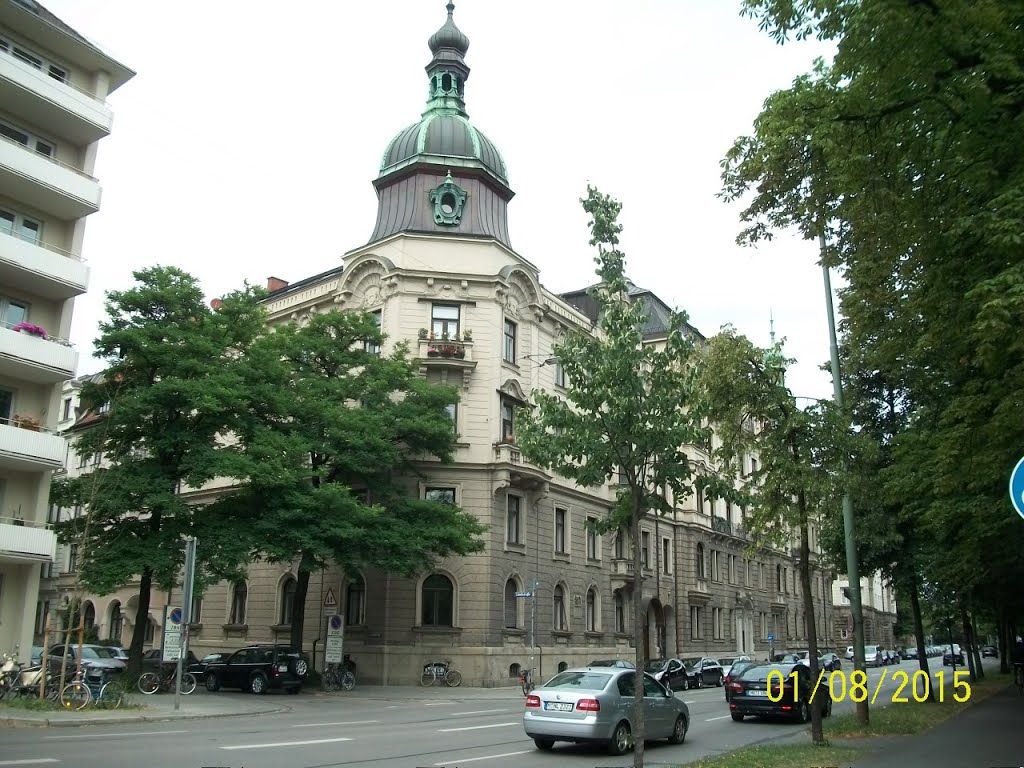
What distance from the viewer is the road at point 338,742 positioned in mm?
13070

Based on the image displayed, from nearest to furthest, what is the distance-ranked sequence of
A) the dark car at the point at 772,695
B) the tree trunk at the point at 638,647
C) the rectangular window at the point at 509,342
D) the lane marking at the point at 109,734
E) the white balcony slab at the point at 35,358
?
the tree trunk at the point at 638,647, the lane marking at the point at 109,734, the dark car at the point at 772,695, the white balcony slab at the point at 35,358, the rectangular window at the point at 509,342

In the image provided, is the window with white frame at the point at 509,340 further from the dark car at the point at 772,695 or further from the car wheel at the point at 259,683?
the dark car at the point at 772,695

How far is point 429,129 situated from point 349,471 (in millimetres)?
17130

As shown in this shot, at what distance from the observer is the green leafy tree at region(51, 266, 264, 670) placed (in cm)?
2794

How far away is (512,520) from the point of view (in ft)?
128

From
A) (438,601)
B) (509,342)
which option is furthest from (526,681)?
(509,342)

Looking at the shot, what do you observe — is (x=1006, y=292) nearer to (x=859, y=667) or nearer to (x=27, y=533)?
(x=859, y=667)

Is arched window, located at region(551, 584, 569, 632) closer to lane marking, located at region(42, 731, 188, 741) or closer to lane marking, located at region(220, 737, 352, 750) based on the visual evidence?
lane marking, located at region(220, 737, 352, 750)

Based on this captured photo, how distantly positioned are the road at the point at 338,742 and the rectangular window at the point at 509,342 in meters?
18.6

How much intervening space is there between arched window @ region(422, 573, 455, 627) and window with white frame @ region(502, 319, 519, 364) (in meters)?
9.68

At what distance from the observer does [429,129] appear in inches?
1658

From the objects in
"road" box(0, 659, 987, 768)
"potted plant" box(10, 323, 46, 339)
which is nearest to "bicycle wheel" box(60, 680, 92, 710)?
"road" box(0, 659, 987, 768)

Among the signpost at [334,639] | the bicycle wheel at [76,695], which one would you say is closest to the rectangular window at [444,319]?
the signpost at [334,639]

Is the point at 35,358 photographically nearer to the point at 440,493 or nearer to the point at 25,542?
the point at 25,542
